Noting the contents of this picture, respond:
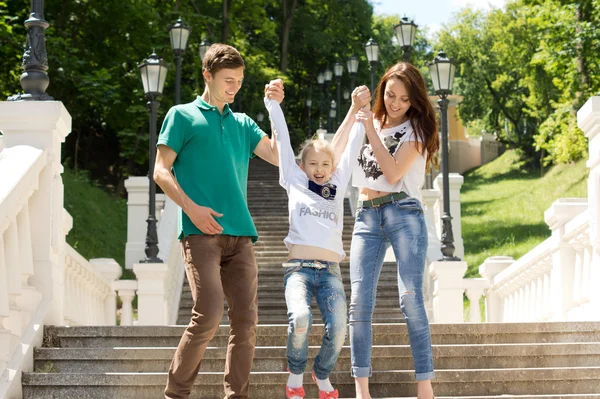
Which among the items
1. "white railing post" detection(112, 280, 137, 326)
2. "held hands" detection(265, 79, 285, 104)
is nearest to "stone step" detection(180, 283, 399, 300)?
"white railing post" detection(112, 280, 137, 326)

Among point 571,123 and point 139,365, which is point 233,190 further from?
point 571,123

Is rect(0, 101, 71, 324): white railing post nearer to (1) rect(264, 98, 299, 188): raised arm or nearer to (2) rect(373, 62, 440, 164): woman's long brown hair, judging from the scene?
(1) rect(264, 98, 299, 188): raised arm

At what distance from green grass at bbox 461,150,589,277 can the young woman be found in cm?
2050

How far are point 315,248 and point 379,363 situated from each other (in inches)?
59.0

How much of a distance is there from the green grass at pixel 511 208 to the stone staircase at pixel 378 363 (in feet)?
61.5

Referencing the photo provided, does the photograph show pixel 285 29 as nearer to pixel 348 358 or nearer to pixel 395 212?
pixel 348 358

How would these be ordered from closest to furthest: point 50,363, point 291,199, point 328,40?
point 291,199 < point 50,363 < point 328,40

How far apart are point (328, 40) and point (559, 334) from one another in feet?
123

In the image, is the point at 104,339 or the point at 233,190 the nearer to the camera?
the point at 233,190

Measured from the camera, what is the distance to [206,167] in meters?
5.42

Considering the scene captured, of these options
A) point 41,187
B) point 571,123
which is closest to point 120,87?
point 571,123

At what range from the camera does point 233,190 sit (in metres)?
5.44

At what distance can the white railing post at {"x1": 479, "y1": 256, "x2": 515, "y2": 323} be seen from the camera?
13766 millimetres

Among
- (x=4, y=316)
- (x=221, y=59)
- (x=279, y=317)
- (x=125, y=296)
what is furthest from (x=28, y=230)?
(x=279, y=317)
